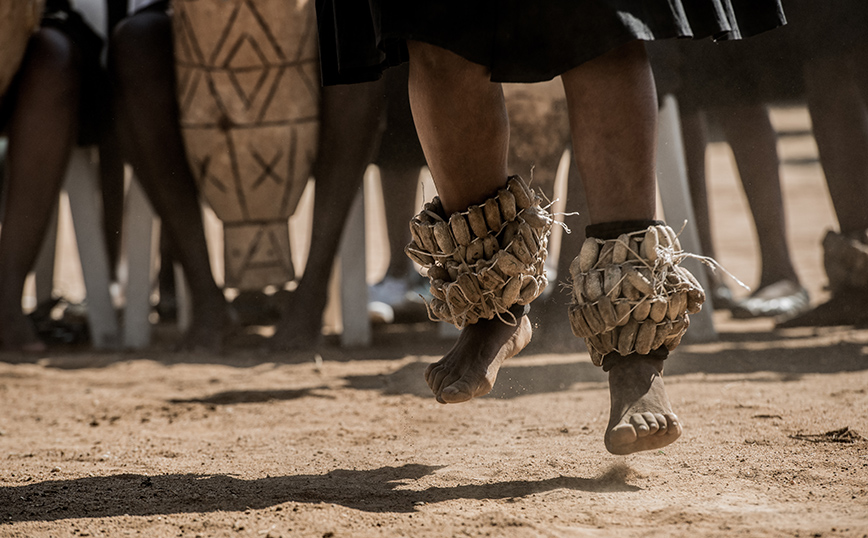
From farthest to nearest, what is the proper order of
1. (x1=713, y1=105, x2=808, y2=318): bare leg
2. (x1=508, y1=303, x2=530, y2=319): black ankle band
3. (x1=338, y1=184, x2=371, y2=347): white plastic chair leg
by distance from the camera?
(x1=713, y1=105, x2=808, y2=318): bare leg → (x1=338, y1=184, x2=371, y2=347): white plastic chair leg → (x1=508, y1=303, x2=530, y2=319): black ankle band

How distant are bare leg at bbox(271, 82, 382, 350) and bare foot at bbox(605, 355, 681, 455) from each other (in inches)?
69.3

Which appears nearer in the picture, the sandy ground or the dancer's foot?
the sandy ground

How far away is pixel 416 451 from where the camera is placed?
5.13 feet

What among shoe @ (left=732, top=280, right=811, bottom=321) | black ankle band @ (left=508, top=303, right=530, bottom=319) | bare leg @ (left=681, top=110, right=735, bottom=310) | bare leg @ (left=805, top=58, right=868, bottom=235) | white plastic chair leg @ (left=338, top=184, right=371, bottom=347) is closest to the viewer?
black ankle band @ (left=508, top=303, right=530, bottom=319)

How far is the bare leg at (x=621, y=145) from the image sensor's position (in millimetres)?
1335

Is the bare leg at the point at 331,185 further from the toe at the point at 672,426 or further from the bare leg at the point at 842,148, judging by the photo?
the toe at the point at 672,426

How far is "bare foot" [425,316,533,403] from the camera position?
1401mm

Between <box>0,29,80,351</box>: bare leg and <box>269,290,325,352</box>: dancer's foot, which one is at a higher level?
<box>0,29,80,351</box>: bare leg

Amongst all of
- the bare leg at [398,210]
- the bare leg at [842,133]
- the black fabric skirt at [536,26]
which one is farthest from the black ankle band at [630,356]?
the bare leg at [398,210]

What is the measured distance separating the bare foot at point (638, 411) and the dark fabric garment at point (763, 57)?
5.36 ft

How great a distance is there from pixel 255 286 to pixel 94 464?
1.65m

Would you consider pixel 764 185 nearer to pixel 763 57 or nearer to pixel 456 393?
pixel 763 57

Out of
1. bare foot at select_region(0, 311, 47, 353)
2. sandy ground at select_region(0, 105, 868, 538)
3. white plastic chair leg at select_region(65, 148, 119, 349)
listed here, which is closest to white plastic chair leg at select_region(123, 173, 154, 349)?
white plastic chair leg at select_region(65, 148, 119, 349)

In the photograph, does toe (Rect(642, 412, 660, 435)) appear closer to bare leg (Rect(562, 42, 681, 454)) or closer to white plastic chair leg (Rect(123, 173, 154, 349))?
bare leg (Rect(562, 42, 681, 454))
